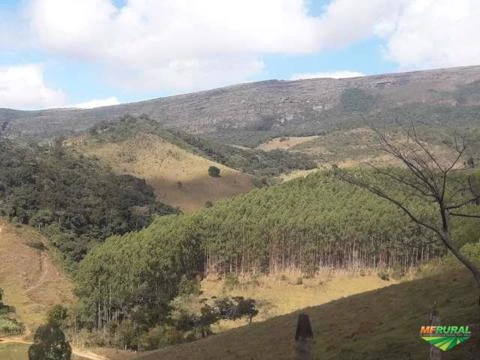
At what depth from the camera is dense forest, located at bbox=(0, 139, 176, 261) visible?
124250 mm

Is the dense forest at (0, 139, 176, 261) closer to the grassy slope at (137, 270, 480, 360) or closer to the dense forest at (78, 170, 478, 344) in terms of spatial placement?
the dense forest at (78, 170, 478, 344)

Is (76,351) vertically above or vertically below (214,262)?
below

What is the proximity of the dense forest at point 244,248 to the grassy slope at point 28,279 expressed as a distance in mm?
7237

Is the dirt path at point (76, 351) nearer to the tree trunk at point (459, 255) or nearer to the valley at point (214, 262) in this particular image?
the valley at point (214, 262)

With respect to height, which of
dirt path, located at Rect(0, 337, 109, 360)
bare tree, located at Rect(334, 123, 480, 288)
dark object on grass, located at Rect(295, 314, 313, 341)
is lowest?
dirt path, located at Rect(0, 337, 109, 360)

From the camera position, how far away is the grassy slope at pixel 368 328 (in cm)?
2609

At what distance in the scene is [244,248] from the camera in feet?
342

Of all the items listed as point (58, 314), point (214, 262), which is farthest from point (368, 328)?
point (214, 262)

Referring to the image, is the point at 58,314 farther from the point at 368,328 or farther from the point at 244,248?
the point at 368,328

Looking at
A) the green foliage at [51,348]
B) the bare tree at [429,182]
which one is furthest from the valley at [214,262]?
the bare tree at [429,182]

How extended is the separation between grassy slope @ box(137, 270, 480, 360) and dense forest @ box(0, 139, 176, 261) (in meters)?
81.2

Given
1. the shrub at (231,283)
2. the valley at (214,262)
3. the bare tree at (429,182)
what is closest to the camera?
the bare tree at (429,182)

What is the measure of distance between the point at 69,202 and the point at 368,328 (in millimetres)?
114933

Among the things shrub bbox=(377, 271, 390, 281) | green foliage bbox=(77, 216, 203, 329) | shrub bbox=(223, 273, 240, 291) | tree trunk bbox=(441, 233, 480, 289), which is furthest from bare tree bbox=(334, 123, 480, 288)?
shrub bbox=(223, 273, 240, 291)
